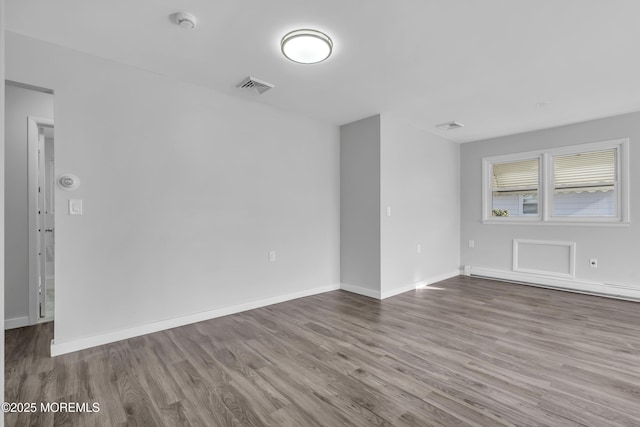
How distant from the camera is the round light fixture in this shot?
231 centimetres

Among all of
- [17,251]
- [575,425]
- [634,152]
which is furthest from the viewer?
[634,152]

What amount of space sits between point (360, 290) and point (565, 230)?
324 centimetres

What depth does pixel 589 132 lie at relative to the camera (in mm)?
4438

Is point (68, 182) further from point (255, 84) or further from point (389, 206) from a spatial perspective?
point (389, 206)

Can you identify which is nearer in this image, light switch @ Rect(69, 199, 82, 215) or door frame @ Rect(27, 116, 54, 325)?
light switch @ Rect(69, 199, 82, 215)

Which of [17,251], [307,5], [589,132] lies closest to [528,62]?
[307,5]

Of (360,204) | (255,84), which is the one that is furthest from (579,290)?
(255,84)

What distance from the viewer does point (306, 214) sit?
4.23 meters

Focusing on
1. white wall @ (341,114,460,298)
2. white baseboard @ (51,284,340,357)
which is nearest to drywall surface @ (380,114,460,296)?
white wall @ (341,114,460,298)

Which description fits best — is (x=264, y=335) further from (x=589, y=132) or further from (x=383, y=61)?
(x=589, y=132)

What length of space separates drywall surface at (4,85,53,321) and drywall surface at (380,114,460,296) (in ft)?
12.9

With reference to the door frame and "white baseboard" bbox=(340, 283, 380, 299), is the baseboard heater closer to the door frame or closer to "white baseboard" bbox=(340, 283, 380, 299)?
"white baseboard" bbox=(340, 283, 380, 299)

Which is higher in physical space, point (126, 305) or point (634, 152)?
point (634, 152)

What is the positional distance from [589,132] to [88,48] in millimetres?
6067
